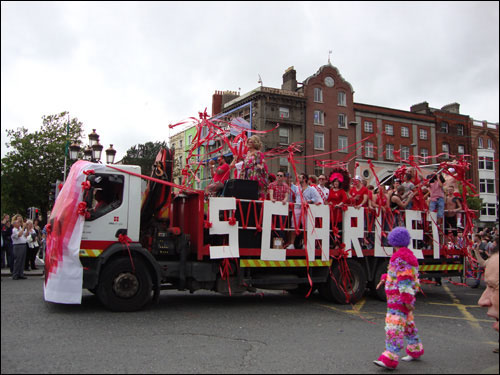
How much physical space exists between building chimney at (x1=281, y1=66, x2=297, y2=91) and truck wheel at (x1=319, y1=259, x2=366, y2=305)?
112ft

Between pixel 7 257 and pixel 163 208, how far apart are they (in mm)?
9024

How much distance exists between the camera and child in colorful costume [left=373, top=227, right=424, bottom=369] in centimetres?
524

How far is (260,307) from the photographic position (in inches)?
360

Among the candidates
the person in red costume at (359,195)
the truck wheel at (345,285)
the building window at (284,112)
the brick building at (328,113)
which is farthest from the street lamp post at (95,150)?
the brick building at (328,113)

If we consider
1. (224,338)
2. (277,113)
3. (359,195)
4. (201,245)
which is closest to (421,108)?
(277,113)

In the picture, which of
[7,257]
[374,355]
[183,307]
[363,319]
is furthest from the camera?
[7,257]

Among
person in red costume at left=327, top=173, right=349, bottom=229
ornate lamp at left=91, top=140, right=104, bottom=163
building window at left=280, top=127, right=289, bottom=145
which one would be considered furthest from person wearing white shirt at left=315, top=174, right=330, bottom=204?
building window at left=280, top=127, right=289, bottom=145

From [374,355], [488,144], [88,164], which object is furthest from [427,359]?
[488,144]

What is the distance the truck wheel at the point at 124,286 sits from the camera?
25.2 feet

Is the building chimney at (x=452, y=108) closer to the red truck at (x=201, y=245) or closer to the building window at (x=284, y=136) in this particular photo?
the building window at (x=284, y=136)

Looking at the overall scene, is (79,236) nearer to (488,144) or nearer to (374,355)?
(374,355)

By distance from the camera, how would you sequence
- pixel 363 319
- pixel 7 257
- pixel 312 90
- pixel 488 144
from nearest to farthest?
pixel 363 319 < pixel 7 257 < pixel 312 90 < pixel 488 144

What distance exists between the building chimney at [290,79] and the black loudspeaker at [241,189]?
34824 millimetres

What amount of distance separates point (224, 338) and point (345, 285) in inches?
162
